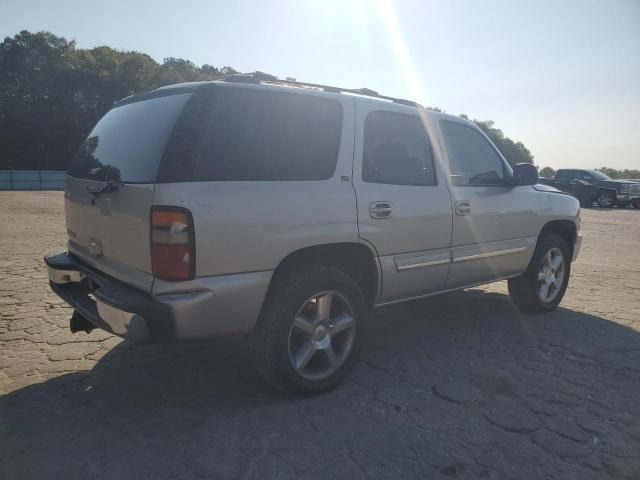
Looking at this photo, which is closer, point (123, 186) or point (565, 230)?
point (123, 186)

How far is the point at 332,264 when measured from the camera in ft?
10.5

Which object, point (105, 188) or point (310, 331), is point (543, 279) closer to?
point (310, 331)

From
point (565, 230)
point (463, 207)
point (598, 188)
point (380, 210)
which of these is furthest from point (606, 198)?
point (380, 210)

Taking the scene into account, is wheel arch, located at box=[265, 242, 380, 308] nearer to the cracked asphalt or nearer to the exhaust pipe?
the cracked asphalt

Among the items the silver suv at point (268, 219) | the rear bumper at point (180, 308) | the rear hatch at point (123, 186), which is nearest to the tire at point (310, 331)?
the silver suv at point (268, 219)

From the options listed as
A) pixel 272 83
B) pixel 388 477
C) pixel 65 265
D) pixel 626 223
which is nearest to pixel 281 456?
pixel 388 477

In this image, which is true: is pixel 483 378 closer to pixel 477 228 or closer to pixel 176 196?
pixel 477 228

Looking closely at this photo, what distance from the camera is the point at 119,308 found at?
2486mm

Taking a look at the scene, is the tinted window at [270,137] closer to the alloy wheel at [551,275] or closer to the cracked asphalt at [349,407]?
the cracked asphalt at [349,407]

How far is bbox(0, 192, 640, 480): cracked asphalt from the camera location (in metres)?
2.38

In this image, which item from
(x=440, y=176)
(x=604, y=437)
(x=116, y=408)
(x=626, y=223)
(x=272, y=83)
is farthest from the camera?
(x=626, y=223)

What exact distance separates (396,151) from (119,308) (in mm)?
2146

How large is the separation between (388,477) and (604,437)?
1.30 m

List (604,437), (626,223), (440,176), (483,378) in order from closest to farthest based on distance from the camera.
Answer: (604,437) < (483,378) < (440,176) < (626,223)
